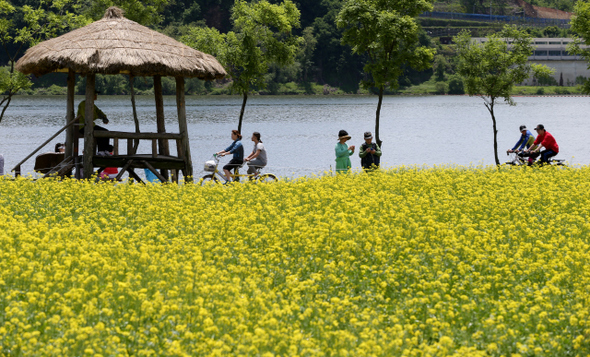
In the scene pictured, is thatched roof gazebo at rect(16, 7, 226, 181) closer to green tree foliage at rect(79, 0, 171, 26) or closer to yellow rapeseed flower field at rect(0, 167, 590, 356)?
yellow rapeseed flower field at rect(0, 167, 590, 356)

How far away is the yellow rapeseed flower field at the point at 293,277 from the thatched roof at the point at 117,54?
383 centimetres

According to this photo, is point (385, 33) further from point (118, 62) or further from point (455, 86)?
point (455, 86)

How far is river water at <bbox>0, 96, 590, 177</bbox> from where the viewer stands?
41.9 metres

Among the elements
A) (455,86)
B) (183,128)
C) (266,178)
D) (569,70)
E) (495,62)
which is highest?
(569,70)

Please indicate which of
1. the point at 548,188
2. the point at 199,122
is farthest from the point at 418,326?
the point at 199,122

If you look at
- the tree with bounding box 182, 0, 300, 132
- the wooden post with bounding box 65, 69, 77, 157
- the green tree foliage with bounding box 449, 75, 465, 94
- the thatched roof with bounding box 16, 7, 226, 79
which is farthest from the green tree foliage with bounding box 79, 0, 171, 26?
the green tree foliage with bounding box 449, 75, 465, 94

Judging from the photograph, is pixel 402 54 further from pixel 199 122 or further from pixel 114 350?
pixel 199 122

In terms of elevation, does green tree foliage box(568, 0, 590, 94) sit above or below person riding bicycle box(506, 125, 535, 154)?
above

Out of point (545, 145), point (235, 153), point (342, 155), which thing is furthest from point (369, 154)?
point (545, 145)

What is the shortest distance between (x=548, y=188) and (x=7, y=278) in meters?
11.9

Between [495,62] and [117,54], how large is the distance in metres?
21.7

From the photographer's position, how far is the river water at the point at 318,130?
4188cm

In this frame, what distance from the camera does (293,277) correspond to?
8219 millimetres

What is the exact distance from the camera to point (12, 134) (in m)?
55.6
